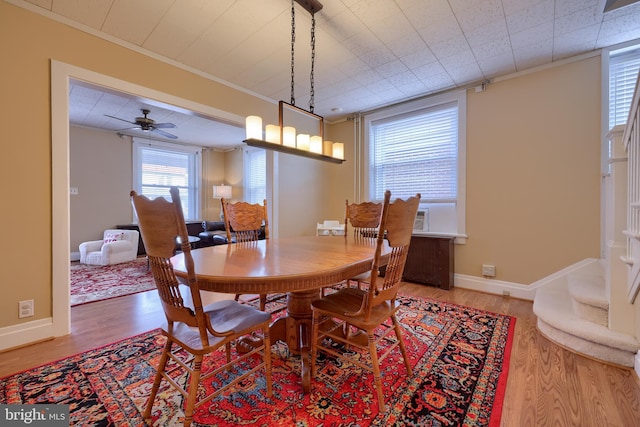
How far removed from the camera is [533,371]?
5.51 ft

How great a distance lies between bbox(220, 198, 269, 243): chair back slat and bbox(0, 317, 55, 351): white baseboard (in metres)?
1.58

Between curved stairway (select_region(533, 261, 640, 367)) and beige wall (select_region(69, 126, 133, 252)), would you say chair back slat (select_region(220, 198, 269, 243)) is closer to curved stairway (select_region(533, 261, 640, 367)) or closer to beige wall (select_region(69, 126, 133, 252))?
curved stairway (select_region(533, 261, 640, 367))

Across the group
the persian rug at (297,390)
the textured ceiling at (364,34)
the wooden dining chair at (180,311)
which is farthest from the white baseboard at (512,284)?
the wooden dining chair at (180,311)

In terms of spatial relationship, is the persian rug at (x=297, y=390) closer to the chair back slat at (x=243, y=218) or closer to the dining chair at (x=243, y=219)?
the dining chair at (x=243, y=219)

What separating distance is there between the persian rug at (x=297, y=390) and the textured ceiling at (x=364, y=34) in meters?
2.57

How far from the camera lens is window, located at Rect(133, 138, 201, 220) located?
5.97 m

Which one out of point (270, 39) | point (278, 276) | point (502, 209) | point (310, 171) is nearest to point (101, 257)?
point (310, 171)

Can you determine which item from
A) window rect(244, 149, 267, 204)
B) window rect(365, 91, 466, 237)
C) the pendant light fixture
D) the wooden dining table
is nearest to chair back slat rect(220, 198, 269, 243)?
the wooden dining table

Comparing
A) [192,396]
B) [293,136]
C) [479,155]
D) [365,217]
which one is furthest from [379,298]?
[479,155]

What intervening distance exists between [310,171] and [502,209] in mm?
2719

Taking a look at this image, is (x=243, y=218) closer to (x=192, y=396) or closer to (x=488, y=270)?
(x=192, y=396)

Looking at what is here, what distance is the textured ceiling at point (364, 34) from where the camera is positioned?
2.07 metres

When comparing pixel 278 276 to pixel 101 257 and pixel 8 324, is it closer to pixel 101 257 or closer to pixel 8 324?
pixel 8 324

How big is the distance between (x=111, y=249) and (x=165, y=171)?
2.40m
